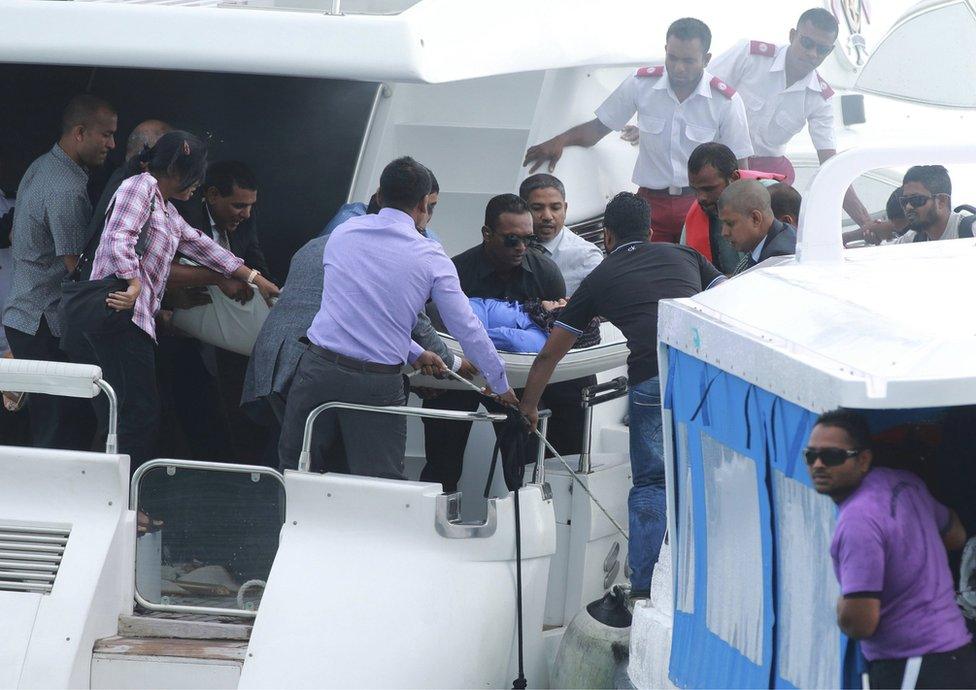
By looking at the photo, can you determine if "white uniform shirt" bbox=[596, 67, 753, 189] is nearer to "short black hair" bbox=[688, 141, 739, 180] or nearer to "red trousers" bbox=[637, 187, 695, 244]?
"red trousers" bbox=[637, 187, 695, 244]

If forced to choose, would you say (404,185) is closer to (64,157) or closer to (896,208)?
(64,157)

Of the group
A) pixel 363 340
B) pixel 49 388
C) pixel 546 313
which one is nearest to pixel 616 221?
pixel 546 313

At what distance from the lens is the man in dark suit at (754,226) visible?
505 cm

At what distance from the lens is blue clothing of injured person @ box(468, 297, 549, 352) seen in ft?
17.3

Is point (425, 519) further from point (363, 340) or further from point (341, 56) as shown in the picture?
point (341, 56)

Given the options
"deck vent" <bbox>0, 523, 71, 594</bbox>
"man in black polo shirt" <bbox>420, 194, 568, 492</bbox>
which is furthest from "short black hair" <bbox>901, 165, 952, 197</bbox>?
"deck vent" <bbox>0, 523, 71, 594</bbox>

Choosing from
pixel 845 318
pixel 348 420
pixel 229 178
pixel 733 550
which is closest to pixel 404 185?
pixel 348 420

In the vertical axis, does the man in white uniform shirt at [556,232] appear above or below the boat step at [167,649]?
above

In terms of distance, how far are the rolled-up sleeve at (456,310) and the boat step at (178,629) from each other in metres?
1.15

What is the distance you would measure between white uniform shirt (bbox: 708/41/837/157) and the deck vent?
4.10 metres

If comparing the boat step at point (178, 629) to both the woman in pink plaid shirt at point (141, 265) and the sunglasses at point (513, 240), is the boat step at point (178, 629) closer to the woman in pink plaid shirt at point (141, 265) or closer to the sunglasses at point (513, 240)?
the woman in pink plaid shirt at point (141, 265)

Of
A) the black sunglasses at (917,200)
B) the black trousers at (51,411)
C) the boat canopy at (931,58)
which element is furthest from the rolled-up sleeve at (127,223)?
the boat canopy at (931,58)

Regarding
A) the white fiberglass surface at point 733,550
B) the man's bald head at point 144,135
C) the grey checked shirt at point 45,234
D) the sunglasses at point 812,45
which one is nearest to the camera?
the white fiberglass surface at point 733,550

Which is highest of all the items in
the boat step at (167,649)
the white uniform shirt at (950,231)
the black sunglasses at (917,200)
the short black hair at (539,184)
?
the short black hair at (539,184)
